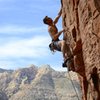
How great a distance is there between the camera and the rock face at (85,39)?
51.6 ft

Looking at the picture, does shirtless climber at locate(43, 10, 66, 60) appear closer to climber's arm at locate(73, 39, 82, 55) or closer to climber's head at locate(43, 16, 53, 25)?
climber's head at locate(43, 16, 53, 25)

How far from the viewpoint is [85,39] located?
665 inches

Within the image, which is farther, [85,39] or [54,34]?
[54,34]

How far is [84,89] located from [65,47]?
235 centimetres

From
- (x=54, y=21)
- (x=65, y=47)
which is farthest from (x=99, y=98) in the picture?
(x=54, y=21)

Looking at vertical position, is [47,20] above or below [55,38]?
above

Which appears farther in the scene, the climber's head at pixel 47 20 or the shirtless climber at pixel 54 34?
the climber's head at pixel 47 20

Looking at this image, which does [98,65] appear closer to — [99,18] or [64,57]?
[99,18]

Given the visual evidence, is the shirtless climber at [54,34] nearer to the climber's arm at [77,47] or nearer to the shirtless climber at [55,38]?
the shirtless climber at [55,38]

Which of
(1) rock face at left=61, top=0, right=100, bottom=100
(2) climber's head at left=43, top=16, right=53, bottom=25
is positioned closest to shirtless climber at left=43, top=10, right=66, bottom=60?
(2) climber's head at left=43, top=16, right=53, bottom=25

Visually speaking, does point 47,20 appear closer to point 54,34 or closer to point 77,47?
point 54,34

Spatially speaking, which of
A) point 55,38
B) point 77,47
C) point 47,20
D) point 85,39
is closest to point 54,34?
point 55,38

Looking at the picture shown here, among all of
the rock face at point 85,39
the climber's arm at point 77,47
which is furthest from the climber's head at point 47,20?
the climber's arm at point 77,47

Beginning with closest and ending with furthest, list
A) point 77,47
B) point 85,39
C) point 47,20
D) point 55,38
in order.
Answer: point 85,39
point 77,47
point 55,38
point 47,20
